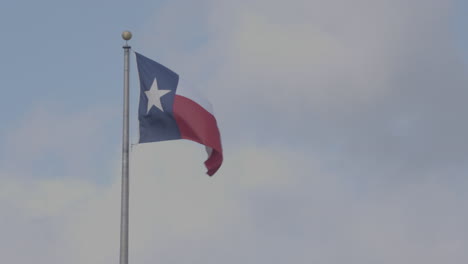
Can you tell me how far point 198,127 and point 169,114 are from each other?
1061 millimetres

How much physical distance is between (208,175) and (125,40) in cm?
489

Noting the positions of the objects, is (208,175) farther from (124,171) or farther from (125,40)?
(125,40)

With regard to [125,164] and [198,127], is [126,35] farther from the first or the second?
[125,164]

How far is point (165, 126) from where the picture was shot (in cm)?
2772

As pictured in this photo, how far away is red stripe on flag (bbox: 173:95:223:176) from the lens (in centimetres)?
2805

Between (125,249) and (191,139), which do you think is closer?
(125,249)

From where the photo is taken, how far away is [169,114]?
27812 millimetres

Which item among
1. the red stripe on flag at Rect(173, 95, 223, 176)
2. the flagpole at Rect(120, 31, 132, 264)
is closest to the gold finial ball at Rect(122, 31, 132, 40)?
the flagpole at Rect(120, 31, 132, 264)

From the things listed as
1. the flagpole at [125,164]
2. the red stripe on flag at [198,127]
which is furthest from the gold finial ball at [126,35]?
the red stripe on flag at [198,127]

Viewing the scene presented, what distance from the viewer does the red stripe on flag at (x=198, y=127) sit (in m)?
28.0

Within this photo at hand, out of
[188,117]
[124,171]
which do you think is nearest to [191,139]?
[188,117]

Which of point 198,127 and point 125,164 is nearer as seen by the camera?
point 125,164

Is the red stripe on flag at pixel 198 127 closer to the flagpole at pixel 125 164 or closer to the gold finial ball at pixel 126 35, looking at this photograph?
the flagpole at pixel 125 164

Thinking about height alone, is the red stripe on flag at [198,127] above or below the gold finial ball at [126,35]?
below
